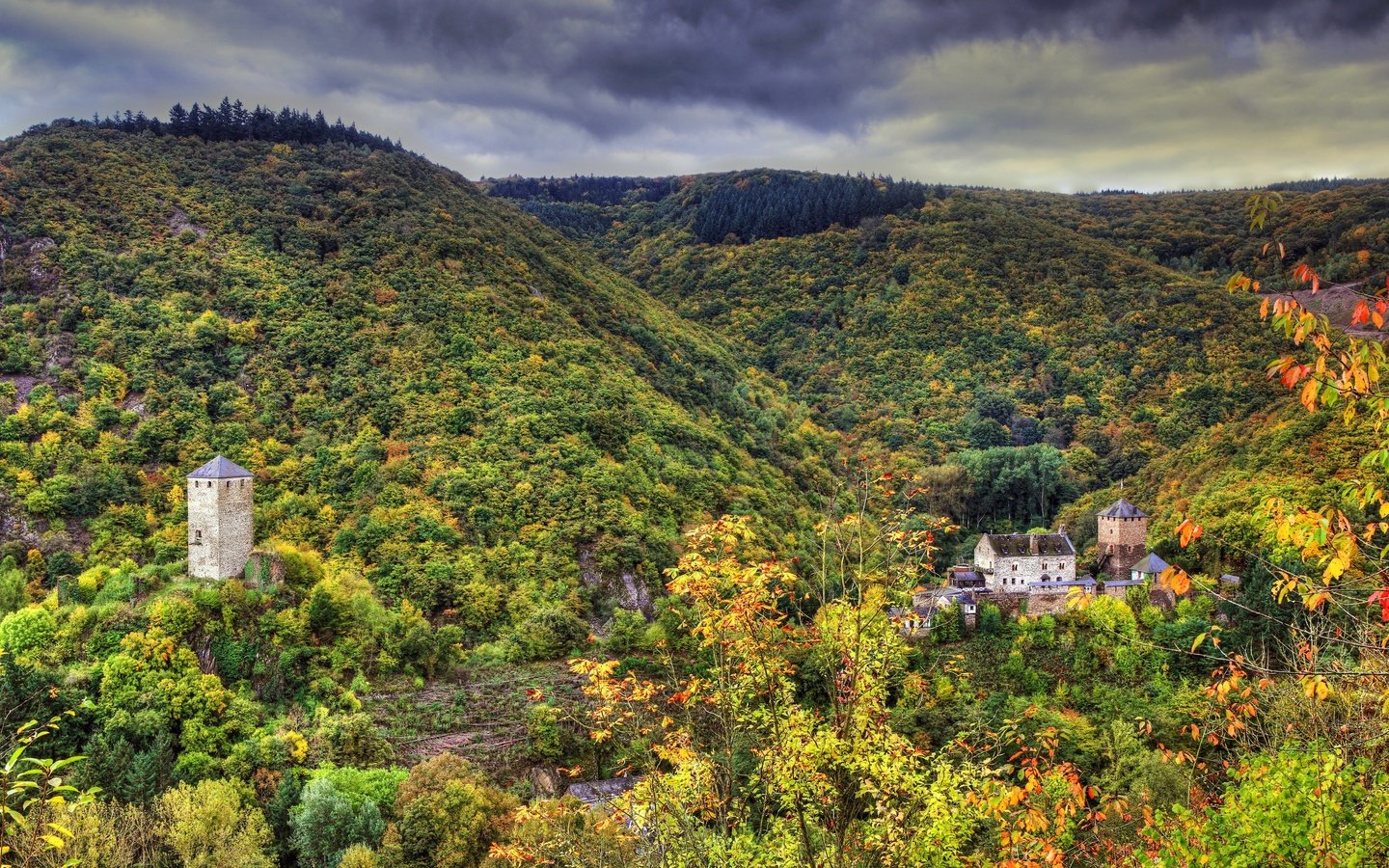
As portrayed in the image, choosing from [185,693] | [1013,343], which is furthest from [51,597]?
[1013,343]

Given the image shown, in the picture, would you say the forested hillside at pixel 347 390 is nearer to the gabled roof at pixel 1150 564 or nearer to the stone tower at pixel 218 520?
the stone tower at pixel 218 520

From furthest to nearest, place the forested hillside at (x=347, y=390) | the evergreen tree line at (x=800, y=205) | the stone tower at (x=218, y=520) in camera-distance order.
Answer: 1. the evergreen tree line at (x=800, y=205)
2. the forested hillside at (x=347, y=390)
3. the stone tower at (x=218, y=520)

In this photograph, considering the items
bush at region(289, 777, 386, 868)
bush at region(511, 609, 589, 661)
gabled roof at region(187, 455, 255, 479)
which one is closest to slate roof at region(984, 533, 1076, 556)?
bush at region(511, 609, 589, 661)

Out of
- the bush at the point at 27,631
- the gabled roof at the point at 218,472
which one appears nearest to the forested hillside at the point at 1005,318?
the gabled roof at the point at 218,472

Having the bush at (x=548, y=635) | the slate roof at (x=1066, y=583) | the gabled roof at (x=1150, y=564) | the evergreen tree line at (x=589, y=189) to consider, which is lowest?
the bush at (x=548, y=635)

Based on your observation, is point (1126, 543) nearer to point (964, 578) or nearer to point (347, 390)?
point (964, 578)

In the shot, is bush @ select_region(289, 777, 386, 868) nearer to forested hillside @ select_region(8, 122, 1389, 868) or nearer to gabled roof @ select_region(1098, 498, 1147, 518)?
forested hillside @ select_region(8, 122, 1389, 868)
